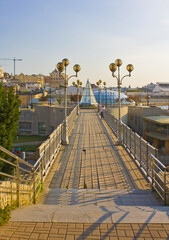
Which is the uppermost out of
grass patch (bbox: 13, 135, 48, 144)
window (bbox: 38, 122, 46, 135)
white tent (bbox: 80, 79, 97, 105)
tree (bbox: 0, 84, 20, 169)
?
white tent (bbox: 80, 79, 97, 105)

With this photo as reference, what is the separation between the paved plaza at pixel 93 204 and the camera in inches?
150

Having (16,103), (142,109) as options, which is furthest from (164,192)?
(142,109)

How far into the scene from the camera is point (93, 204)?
5.81 m

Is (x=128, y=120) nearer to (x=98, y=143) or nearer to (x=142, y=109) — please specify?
(x=142, y=109)

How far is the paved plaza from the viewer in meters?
3.81

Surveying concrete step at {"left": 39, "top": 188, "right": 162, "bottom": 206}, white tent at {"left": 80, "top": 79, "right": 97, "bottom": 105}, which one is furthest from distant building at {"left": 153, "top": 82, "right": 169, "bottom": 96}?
concrete step at {"left": 39, "top": 188, "right": 162, "bottom": 206}

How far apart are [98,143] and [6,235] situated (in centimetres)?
1018

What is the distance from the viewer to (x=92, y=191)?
22.1ft

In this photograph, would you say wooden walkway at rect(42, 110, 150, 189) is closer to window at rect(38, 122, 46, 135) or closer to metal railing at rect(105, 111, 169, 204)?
metal railing at rect(105, 111, 169, 204)

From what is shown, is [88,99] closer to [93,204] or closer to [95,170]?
[95,170]

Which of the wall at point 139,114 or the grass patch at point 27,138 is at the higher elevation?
the wall at point 139,114

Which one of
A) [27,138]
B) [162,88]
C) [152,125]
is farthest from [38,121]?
[162,88]

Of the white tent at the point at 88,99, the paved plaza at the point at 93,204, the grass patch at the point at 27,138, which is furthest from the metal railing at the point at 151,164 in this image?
the white tent at the point at 88,99

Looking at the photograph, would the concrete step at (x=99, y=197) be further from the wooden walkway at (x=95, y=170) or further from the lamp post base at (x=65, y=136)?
the lamp post base at (x=65, y=136)
